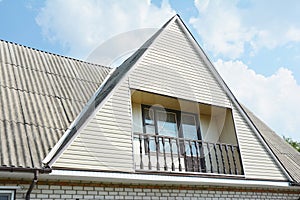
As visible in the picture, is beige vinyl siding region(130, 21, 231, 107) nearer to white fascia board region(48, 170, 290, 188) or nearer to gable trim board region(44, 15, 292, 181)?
gable trim board region(44, 15, 292, 181)

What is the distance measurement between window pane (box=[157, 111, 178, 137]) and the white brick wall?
2.14 metres

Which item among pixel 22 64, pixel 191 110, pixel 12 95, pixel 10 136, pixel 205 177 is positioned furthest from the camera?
pixel 191 110

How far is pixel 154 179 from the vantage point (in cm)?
688

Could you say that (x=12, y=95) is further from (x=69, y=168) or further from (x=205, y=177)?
(x=205, y=177)

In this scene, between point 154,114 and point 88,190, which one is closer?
point 88,190

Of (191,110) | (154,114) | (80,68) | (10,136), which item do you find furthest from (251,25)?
(10,136)

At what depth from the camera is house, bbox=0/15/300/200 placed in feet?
19.6

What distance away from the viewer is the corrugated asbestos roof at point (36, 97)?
5761mm

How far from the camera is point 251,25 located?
8.97m

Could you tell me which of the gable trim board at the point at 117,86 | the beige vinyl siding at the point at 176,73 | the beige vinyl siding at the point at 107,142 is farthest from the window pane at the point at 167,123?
the beige vinyl siding at the point at 107,142

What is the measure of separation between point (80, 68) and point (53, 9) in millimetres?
2049

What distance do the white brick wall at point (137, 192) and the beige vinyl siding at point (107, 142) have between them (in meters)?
0.49

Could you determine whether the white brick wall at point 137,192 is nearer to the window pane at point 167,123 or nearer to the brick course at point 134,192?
the brick course at point 134,192

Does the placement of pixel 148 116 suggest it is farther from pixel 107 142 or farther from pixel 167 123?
pixel 107 142
